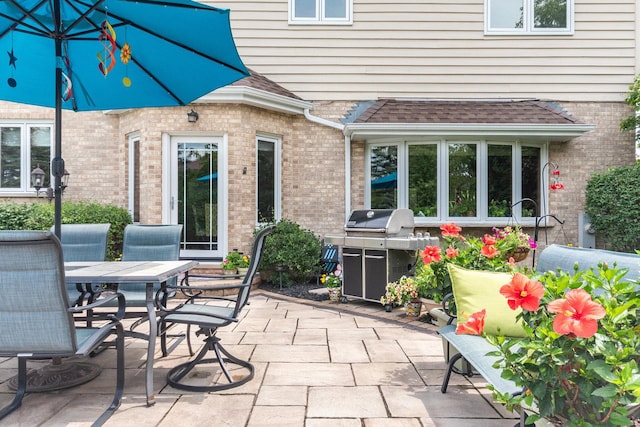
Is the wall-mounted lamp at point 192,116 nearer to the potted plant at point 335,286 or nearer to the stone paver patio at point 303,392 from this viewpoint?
the potted plant at point 335,286

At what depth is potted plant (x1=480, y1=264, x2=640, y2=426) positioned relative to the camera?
142 centimetres

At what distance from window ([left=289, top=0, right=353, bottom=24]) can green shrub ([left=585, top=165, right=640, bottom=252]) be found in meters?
5.52

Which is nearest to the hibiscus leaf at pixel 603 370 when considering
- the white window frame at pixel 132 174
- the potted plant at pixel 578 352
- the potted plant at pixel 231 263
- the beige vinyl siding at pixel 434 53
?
the potted plant at pixel 578 352

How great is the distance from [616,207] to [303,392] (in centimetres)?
683

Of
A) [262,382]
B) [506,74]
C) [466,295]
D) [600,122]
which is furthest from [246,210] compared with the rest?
[600,122]

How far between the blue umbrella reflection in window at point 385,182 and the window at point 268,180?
1874 millimetres

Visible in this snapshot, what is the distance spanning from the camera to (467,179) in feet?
25.7

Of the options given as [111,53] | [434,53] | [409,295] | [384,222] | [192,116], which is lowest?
[409,295]

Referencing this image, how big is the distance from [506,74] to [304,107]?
402cm

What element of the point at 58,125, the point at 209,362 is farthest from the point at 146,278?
the point at 58,125

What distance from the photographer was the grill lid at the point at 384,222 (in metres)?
5.53

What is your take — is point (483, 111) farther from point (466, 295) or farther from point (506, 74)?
point (466, 295)

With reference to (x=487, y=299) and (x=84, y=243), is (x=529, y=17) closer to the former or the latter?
(x=487, y=299)

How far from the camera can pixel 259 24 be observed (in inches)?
317
